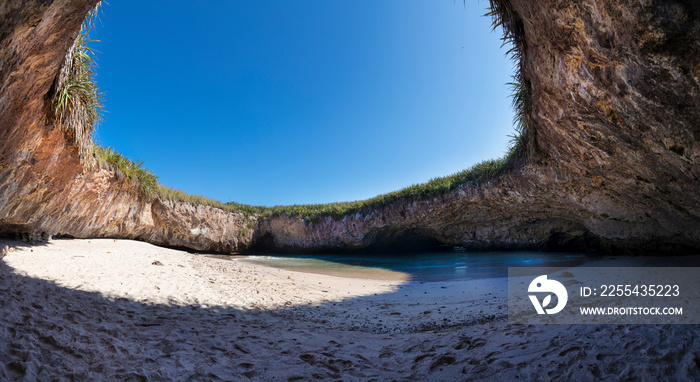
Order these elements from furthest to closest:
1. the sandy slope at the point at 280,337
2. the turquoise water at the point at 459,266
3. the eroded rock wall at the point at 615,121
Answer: the turquoise water at the point at 459,266 < the eroded rock wall at the point at 615,121 < the sandy slope at the point at 280,337

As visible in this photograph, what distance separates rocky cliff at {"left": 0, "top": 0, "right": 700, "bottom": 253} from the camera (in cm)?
279

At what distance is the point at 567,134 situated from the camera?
5.18 m

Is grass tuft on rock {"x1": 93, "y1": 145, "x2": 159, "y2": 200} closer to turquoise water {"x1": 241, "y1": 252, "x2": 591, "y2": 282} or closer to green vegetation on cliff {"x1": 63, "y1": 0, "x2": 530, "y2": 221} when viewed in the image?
green vegetation on cliff {"x1": 63, "y1": 0, "x2": 530, "y2": 221}

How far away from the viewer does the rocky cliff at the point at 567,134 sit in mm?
2785

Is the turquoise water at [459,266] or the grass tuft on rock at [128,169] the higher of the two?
the grass tuft on rock at [128,169]

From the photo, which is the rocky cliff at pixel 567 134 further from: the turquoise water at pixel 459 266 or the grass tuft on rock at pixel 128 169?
the turquoise water at pixel 459 266

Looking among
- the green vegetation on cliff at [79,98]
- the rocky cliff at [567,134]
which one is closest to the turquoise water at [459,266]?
the rocky cliff at [567,134]

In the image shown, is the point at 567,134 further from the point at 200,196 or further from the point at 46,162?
the point at 200,196

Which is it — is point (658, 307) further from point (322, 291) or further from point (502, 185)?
point (502, 185)

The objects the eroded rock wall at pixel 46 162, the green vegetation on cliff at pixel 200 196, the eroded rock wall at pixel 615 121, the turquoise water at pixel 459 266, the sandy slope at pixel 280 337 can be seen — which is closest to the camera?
the sandy slope at pixel 280 337

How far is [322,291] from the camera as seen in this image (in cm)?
595

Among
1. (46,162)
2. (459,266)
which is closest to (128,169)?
(46,162)

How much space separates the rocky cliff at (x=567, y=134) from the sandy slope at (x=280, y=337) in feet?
7.53

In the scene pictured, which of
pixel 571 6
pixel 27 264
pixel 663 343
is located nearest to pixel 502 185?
pixel 571 6
